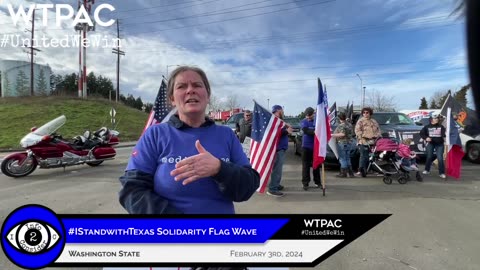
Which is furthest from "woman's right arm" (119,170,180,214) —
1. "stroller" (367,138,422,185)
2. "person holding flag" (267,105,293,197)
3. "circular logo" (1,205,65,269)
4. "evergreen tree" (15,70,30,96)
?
"evergreen tree" (15,70,30,96)

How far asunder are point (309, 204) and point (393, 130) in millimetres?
5724

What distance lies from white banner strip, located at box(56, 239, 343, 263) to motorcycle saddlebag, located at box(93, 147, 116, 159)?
32.1 ft

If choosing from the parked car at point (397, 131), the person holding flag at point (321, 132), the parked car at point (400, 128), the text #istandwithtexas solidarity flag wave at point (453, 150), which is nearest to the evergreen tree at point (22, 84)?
the parked car at point (397, 131)

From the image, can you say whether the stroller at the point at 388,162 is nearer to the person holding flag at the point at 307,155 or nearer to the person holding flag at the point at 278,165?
the person holding flag at the point at 307,155

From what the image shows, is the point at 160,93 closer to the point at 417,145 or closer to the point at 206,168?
the point at 206,168

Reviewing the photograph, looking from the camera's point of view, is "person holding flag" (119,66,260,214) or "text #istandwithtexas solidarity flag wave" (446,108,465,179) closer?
"person holding flag" (119,66,260,214)

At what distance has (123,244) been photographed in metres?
1.50

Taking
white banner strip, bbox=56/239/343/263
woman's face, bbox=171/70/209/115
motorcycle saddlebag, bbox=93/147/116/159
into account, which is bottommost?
motorcycle saddlebag, bbox=93/147/116/159

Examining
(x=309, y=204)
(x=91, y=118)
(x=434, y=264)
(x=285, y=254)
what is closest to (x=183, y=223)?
(x=285, y=254)

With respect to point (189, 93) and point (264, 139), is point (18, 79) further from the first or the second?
point (189, 93)

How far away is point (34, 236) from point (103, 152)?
32.4ft

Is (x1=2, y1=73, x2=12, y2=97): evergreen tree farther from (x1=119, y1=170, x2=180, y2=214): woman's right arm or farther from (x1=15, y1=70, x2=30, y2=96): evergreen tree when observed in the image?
(x1=119, y1=170, x2=180, y2=214): woman's right arm

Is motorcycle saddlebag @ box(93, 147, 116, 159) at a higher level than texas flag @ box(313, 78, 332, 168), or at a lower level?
lower

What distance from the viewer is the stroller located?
25.8ft
